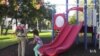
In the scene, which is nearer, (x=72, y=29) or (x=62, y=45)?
A: (x=62, y=45)

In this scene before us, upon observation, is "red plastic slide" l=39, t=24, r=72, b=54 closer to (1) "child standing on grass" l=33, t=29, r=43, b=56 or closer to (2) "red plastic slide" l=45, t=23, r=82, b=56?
(2) "red plastic slide" l=45, t=23, r=82, b=56

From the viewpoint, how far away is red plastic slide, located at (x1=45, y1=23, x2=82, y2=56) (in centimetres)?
1330

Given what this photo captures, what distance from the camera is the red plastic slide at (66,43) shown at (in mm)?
13301

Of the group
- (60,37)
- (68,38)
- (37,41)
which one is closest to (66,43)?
(68,38)

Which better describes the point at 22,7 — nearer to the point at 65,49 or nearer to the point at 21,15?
the point at 21,15

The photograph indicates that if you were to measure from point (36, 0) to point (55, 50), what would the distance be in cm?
1184

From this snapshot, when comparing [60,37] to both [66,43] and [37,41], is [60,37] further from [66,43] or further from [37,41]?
[37,41]

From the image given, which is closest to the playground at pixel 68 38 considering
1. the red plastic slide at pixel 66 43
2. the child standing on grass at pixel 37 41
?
the red plastic slide at pixel 66 43

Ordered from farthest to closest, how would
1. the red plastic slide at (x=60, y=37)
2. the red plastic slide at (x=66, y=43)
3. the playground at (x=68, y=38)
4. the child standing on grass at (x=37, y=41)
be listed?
1. the red plastic slide at (x=60, y=37)
2. the playground at (x=68, y=38)
3. the red plastic slide at (x=66, y=43)
4. the child standing on grass at (x=37, y=41)

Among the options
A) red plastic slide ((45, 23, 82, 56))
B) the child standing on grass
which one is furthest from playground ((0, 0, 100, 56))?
the child standing on grass

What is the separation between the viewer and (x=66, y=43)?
14891 mm

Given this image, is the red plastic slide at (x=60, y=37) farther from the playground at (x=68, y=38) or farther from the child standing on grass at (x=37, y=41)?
the child standing on grass at (x=37, y=41)

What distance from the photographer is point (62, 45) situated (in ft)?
48.6

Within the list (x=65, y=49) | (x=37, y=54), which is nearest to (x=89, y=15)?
(x=65, y=49)
